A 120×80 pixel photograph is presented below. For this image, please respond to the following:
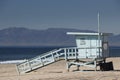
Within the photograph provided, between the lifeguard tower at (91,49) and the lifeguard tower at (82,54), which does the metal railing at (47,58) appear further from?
Result: the lifeguard tower at (91,49)

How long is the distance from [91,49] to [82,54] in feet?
2.59

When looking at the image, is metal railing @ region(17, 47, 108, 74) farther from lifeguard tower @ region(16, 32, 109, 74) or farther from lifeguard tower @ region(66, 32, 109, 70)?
lifeguard tower @ region(66, 32, 109, 70)

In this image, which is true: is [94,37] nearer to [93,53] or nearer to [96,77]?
[93,53]

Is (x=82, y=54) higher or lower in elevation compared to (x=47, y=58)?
higher

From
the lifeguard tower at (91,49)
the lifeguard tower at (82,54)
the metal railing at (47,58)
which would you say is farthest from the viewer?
the lifeguard tower at (91,49)

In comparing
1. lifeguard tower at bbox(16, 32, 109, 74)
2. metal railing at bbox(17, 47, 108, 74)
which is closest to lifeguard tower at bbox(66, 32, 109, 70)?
lifeguard tower at bbox(16, 32, 109, 74)

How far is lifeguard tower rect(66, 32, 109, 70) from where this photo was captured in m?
37.0

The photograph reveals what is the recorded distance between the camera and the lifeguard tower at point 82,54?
3684 centimetres

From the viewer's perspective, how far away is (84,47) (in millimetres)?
37250

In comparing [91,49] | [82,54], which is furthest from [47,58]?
[91,49]

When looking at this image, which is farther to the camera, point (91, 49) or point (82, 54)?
point (82, 54)

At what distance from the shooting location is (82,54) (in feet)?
122

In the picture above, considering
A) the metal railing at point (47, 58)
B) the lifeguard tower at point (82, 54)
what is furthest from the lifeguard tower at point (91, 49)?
the metal railing at point (47, 58)

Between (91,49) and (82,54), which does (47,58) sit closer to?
(82,54)
